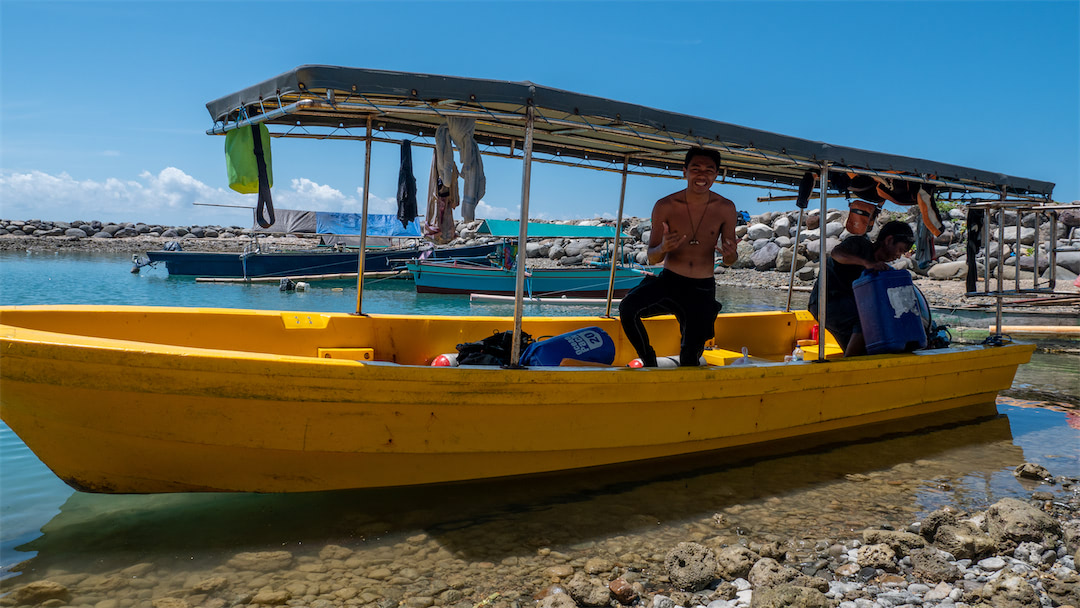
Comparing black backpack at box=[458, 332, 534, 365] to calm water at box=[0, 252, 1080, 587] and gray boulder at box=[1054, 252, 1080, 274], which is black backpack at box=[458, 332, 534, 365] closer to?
calm water at box=[0, 252, 1080, 587]

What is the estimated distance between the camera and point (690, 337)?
5.05 m

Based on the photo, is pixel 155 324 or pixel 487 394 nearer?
pixel 487 394

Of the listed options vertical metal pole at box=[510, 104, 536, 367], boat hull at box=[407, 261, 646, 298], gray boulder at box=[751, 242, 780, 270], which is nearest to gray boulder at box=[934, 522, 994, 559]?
vertical metal pole at box=[510, 104, 536, 367]

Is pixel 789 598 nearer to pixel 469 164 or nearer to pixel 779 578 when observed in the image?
pixel 779 578

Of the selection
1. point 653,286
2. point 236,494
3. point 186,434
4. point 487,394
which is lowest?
point 236,494

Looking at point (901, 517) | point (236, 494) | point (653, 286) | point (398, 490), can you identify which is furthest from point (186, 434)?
point (901, 517)

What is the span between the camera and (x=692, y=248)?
16.2ft

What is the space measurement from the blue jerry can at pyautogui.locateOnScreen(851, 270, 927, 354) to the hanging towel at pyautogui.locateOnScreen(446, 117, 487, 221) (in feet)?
12.2

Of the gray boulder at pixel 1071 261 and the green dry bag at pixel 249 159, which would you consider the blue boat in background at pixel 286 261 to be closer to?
the gray boulder at pixel 1071 261

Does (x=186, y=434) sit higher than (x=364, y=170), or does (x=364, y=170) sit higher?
(x=364, y=170)

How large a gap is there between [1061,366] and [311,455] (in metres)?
11.9

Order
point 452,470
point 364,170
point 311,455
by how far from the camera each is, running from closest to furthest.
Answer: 1. point 311,455
2. point 452,470
3. point 364,170

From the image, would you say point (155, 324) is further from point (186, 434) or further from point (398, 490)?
point (398, 490)

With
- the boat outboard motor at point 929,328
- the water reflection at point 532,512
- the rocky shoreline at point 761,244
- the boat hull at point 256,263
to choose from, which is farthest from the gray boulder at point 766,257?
the water reflection at point 532,512
